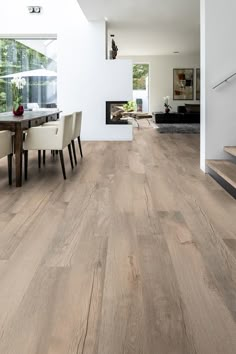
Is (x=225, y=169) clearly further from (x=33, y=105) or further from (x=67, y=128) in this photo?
(x=33, y=105)

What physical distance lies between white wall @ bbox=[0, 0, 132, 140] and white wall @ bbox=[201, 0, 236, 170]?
450cm

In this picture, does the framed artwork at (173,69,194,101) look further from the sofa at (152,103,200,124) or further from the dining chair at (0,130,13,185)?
the dining chair at (0,130,13,185)

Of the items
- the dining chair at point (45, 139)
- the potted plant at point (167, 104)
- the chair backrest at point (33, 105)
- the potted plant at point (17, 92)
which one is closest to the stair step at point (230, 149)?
the dining chair at point (45, 139)

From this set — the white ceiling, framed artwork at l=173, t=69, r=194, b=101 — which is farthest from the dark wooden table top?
A: framed artwork at l=173, t=69, r=194, b=101

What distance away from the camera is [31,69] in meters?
10.3

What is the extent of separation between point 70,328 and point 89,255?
2.80 ft

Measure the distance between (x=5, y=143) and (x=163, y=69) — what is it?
13.0 meters

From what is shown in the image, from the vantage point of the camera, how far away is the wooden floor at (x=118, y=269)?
63.5 inches

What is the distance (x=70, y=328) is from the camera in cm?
167

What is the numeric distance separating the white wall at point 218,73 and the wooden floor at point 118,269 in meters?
0.92

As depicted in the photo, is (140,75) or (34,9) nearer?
(34,9)

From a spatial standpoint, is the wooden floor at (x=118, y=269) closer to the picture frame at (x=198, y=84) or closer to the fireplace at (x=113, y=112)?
the fireplace at (x=113, y=112)

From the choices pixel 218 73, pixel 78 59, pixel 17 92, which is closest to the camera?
pixel 218 73

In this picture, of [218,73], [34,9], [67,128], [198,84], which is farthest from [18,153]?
[198,84]
